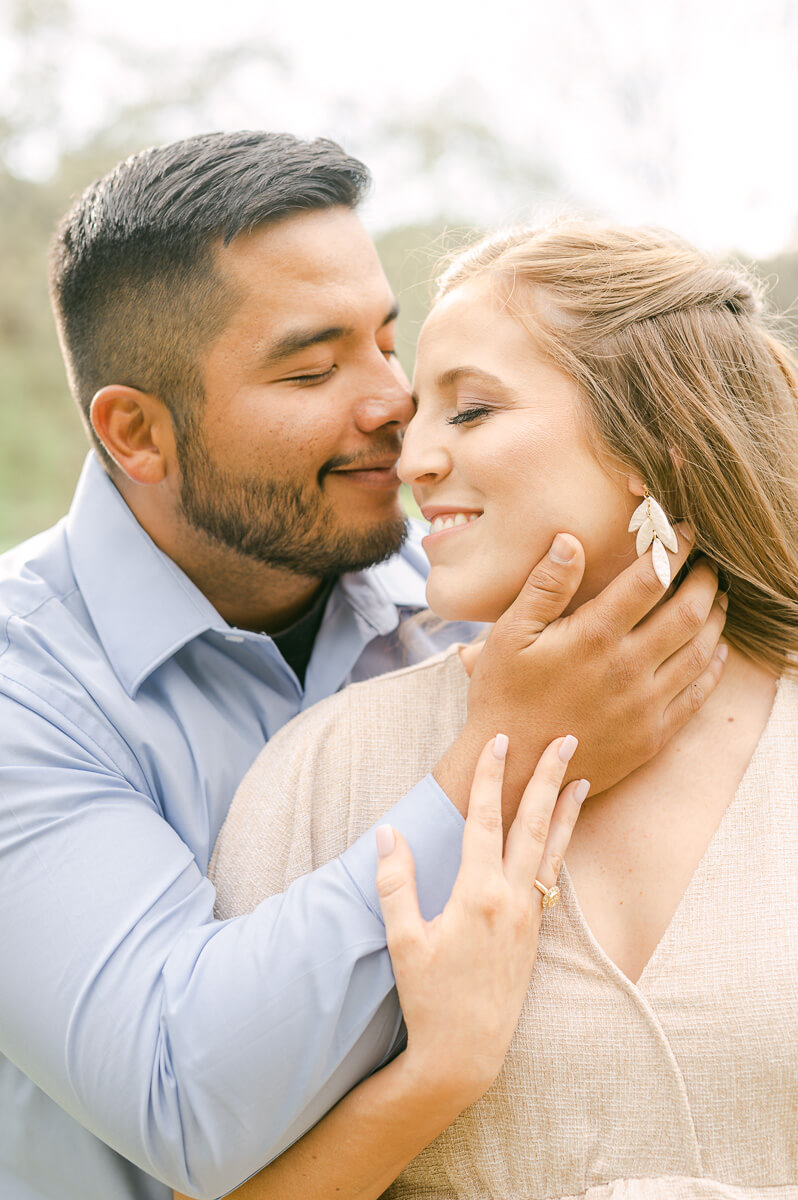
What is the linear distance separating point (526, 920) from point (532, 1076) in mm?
265


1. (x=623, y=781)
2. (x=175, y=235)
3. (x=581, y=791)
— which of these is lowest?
(x=623, y=781)

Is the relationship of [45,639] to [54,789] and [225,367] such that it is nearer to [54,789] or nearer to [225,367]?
[54,789]

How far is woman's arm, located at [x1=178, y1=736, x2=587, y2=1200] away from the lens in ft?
4.72

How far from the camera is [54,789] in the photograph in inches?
67.1

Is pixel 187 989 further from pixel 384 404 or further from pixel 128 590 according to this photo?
pixel 384 404

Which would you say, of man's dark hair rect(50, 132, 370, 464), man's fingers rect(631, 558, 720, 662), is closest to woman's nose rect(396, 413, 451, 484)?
man's fingers rect(631, 558, 720, 662)

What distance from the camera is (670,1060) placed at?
150 cm

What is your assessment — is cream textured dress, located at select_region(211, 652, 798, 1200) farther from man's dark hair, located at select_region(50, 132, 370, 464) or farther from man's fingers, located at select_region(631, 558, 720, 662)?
man's dark hair, located at select_region(50, 132, 370, 464)

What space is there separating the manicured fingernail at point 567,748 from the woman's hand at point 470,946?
99mm

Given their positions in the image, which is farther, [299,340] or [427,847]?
[299,340]

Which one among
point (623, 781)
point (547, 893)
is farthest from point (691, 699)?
point (547, 893)

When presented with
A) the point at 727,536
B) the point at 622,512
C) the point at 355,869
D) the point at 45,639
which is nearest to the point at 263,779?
the point at 355,869

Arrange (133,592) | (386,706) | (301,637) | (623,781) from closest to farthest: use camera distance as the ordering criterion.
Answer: (623,781) → (386,706) → (133,592) → (301,637)

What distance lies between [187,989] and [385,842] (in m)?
0.38
